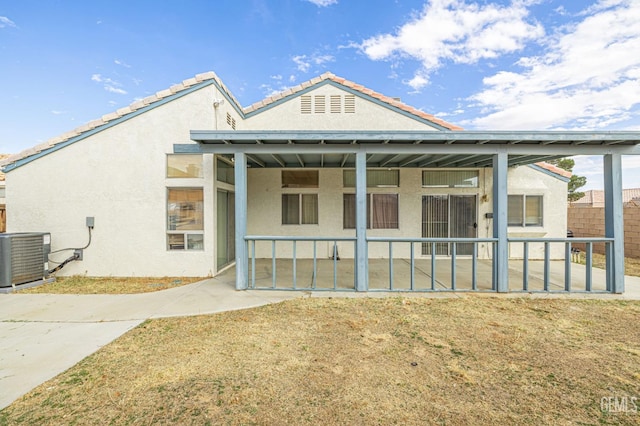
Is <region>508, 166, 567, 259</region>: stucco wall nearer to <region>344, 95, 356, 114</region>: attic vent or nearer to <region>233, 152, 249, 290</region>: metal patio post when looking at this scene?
<region>344, 95, 356, 114</region>: attic vent

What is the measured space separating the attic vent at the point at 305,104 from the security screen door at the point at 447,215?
15.1 ft

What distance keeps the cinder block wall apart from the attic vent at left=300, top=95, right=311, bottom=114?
11088 mm

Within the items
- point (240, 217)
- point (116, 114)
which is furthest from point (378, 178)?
point (116, 114)

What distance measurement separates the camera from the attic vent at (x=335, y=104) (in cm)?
905

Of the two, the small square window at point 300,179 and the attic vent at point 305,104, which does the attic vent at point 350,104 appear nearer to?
the attic vent at point 305,104

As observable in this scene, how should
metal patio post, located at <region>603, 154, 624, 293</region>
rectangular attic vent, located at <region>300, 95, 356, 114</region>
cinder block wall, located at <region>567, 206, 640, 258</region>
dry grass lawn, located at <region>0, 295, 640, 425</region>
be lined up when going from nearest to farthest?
1. dry grass lawn, located at <region>0, 295, 640, 425</region>
2. metal patio post, located at <region>603, 154, 624, 293</region>
3. rectangular attic vent, located at <region>300, 95, 356, 114</region>
4. cinder block wall, located at <region>567, 206, 640, 258</region>

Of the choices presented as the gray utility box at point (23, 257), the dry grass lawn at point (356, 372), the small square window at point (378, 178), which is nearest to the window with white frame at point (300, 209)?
the small square window at point (378, 178)

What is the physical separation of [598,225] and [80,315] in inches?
601

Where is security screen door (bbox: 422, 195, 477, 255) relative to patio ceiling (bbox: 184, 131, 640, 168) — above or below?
below

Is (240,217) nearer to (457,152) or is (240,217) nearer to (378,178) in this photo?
(457,152)

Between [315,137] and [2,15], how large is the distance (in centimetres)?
967

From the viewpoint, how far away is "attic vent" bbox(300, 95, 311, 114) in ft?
29.6

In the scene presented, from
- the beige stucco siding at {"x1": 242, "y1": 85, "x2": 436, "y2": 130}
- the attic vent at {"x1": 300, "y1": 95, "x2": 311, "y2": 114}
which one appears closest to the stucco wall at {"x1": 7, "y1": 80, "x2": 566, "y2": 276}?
the beige stucco siding at {"x1": 242, "y1": 85, "x2": 436, "y2": 130}

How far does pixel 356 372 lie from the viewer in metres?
2.81
